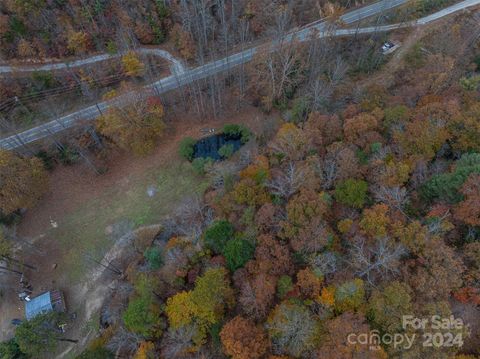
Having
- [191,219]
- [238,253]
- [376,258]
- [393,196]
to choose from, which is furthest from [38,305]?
[393,196]

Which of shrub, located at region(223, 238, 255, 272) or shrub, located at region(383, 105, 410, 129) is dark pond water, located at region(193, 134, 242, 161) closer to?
shrub, located at region(223, 238, 255, 272)

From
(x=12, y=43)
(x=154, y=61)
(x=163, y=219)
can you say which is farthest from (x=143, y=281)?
(x=12, y=43)

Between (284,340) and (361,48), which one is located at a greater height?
(361,48)

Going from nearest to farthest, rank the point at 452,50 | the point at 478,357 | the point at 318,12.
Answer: the point at 478,357 → the point at 452,50 → the point at 318,12

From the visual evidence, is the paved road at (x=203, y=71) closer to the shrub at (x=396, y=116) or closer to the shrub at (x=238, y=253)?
the shrub at (x=396, y=116)

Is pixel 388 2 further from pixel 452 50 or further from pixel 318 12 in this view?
pixel 452 50

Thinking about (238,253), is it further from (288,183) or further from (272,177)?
(272,177)
